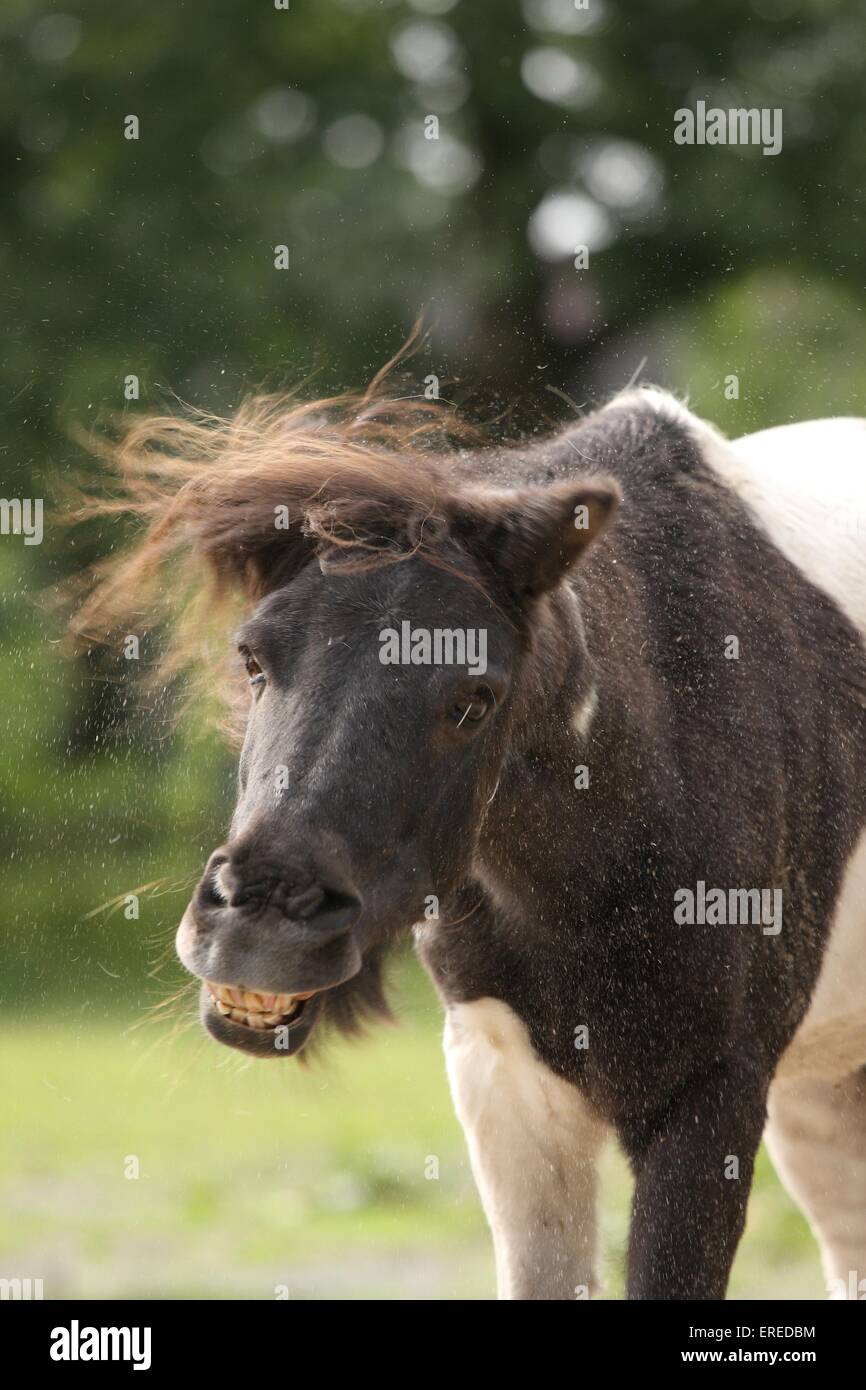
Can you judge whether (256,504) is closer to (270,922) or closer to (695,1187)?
(270,922)

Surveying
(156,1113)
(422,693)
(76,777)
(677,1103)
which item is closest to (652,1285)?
(677,1103)

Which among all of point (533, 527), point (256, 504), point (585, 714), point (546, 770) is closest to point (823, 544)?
point (585, 714)

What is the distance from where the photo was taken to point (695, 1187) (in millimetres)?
4297

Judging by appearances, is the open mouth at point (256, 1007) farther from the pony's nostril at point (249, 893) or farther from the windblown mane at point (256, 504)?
the windblown mane at point (256, 504)

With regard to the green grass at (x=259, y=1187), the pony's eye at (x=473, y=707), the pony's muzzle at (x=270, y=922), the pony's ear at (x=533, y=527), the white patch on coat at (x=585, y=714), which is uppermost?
the pony's ear at (x=533, y=527)

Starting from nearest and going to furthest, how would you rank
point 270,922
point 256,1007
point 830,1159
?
point 270,922 < point 256,1007 < point 830,1159

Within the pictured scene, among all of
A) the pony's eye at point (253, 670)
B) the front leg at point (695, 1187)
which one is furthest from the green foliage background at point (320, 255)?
the pony's eye at point (253, 670)

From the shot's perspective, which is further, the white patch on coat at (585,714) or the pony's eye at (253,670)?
the white patch on coat at (585,714)

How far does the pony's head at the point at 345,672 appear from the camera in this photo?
11.7ft

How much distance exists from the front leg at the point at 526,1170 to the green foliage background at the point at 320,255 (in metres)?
6.97

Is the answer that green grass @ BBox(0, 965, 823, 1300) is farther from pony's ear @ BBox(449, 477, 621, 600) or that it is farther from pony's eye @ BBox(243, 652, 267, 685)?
pony's ear @ BBox(449, 477, 621, 600)

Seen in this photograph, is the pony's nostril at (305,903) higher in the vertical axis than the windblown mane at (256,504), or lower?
lower

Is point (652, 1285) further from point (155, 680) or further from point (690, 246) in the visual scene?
point (690, 246)

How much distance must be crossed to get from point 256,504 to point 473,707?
0.72 m
